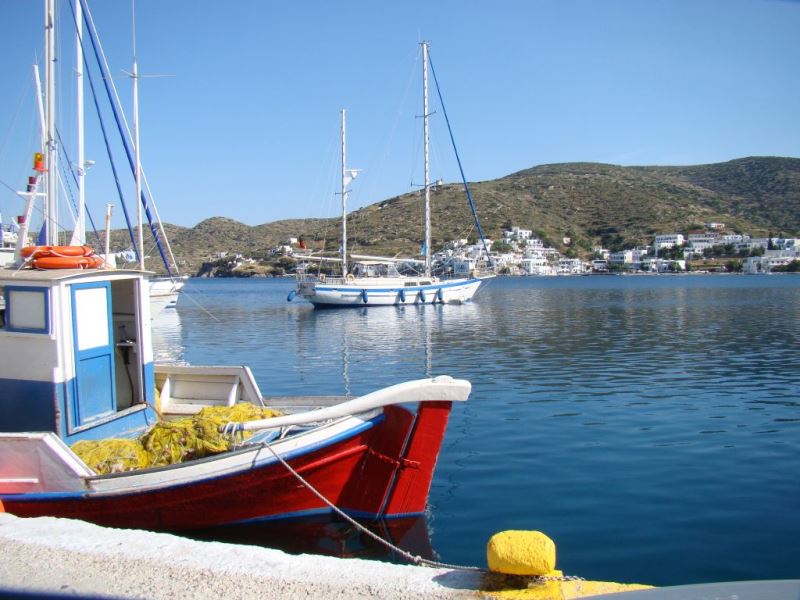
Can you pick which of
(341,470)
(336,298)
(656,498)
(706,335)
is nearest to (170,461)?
(341,470)

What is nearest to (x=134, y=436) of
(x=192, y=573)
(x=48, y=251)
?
(x=48, y=251)

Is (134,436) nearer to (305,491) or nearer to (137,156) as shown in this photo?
(305,491)

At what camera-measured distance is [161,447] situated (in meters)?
7.43

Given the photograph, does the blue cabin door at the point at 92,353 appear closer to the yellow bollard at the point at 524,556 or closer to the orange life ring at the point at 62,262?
the orange life ring at the point at 62,262

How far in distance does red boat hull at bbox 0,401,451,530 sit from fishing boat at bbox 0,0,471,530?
0.04 feet

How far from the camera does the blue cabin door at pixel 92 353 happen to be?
7809mm

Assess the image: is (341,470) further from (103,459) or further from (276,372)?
(276,372)

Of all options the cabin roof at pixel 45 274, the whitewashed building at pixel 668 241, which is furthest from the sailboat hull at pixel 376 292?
the whitewashed building at pixel 668 241

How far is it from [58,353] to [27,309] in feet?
1.96

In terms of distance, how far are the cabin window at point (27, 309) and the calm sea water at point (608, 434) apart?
491 cm

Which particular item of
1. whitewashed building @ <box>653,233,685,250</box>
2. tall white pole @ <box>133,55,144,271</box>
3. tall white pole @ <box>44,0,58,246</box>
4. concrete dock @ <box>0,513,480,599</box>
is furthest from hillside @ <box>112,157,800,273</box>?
concrete dock @ <box>0,513,480,599</box>

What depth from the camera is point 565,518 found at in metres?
8.06

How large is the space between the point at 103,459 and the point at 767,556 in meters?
6.81

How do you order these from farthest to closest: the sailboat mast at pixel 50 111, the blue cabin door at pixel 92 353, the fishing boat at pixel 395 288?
the fishing boat at pixel 395 288 → the sailboat mast at pixel 50 111 → the blue cabin door at pixel 92 353
